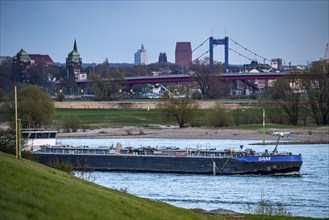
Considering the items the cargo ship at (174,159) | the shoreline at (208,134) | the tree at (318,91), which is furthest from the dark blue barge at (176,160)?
the tree at (318,91)

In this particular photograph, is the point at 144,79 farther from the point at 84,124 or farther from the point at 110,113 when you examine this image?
the point at 84,124

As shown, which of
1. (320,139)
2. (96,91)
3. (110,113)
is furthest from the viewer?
Answer: (96,91)

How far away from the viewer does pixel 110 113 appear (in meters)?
125

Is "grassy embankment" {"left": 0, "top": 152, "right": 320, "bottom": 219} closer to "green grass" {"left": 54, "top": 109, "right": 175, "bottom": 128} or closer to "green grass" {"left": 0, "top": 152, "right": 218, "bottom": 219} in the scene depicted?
"green grass" {"left": 0, "top": 152, "right": 218, "bottom": 219}

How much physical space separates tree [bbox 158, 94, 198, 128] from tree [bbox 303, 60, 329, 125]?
14.1m

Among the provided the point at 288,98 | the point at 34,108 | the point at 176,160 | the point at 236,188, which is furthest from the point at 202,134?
the point at 236,188

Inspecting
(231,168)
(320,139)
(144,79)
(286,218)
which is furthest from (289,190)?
(144,79)

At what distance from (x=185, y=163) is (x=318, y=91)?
4545 cm

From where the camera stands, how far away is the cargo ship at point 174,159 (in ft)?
195

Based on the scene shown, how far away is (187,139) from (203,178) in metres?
30.8

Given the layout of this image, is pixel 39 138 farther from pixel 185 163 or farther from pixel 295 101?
pixel 295 101

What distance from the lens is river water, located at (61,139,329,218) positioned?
40.9 metres

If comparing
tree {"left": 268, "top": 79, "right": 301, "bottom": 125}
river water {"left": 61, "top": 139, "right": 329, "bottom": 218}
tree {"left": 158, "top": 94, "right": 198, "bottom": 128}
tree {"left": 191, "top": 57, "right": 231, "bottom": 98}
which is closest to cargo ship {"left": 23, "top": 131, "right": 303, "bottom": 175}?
river water {"left": 61, "top": 139, "right": 329, "bottom": 218}

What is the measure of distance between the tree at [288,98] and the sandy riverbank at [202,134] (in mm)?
10053
